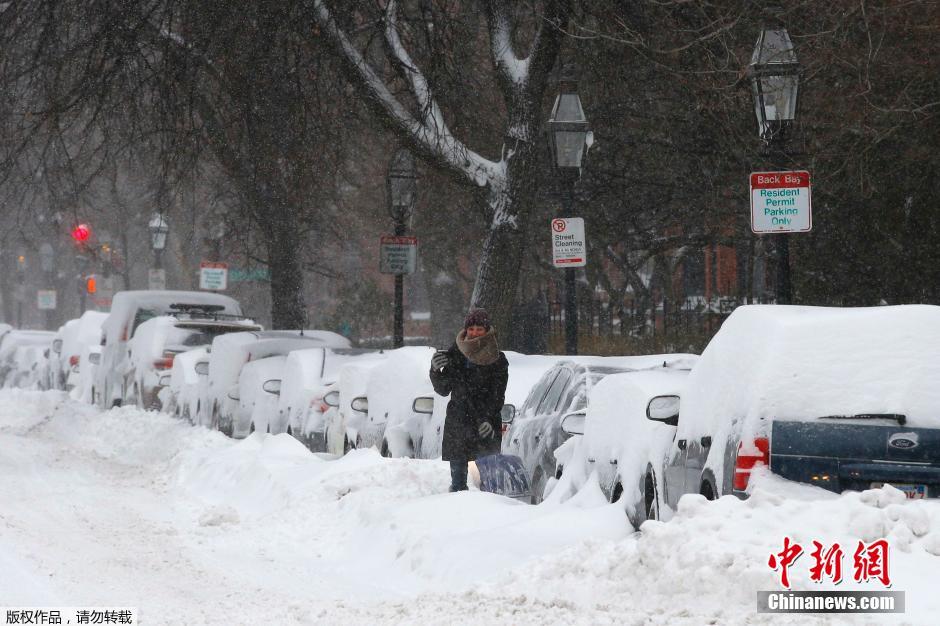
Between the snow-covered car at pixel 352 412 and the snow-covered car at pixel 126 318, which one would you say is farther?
the snow-covered car at pixel 126 318

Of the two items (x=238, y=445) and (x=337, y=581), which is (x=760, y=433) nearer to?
(x=337, y=581)

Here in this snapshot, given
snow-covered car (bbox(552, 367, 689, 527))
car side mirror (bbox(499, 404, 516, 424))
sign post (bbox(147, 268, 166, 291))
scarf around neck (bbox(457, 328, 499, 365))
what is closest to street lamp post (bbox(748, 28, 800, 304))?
snow-covered car (bbox(552, 367, 689, 527))

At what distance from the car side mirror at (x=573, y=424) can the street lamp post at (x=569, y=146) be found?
5.76 meters

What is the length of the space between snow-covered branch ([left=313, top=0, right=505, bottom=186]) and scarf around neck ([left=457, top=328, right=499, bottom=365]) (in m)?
7.15

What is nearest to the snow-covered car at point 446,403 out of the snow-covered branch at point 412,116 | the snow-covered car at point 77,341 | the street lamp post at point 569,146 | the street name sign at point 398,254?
the street lamp post at point 569,146

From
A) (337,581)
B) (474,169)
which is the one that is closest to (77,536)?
(337,581)

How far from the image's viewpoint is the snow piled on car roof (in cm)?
739

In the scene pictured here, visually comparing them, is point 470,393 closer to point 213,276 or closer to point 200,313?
point 200,313

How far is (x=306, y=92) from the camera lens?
21.2 metres

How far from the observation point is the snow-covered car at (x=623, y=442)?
29.2 ft

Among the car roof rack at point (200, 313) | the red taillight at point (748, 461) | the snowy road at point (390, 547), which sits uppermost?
the car roof rack at point (200, 313)

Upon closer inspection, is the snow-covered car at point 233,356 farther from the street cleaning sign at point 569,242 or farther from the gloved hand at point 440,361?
the gloved hand at point 440,361

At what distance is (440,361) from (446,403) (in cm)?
196
